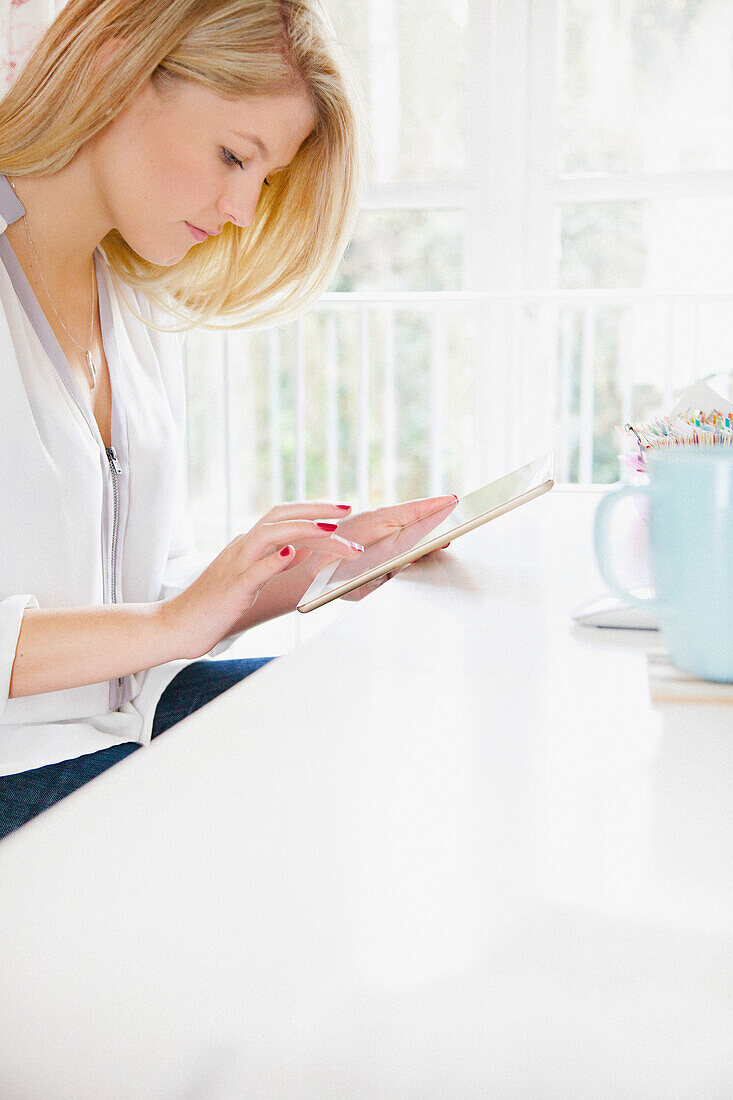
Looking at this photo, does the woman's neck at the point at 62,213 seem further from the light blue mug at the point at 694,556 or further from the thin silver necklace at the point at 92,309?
the light blue mug at the point at 694,556

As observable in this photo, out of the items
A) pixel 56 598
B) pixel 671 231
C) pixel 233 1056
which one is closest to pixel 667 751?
pixel 233 1056

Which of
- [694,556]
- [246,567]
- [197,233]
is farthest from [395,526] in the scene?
[197,233]

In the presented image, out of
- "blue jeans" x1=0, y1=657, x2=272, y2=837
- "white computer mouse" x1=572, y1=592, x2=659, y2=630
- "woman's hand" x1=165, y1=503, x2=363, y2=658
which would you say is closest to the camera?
"white computer mouse" x1=572, y1=592, x2=659, y2=630

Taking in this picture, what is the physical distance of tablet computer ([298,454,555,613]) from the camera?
51 cm

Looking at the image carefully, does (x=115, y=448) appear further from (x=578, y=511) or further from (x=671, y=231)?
(x=671, y=231)

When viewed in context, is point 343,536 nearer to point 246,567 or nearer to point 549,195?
point 246,567

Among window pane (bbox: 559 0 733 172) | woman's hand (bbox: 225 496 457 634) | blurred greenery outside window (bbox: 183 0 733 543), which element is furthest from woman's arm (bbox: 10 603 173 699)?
window pane (bbox: 559 0 733 172)

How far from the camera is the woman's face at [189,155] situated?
96cm

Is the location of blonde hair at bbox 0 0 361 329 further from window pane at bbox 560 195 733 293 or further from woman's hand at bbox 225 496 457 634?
window pane at bbox 560 195 733 293

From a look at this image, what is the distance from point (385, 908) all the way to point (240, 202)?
2.98 ft

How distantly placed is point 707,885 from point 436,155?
2872 millimetres

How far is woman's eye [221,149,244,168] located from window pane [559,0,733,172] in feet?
6.70

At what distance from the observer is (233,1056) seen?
0.20 metres

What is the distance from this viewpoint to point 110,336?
3.64 ft
